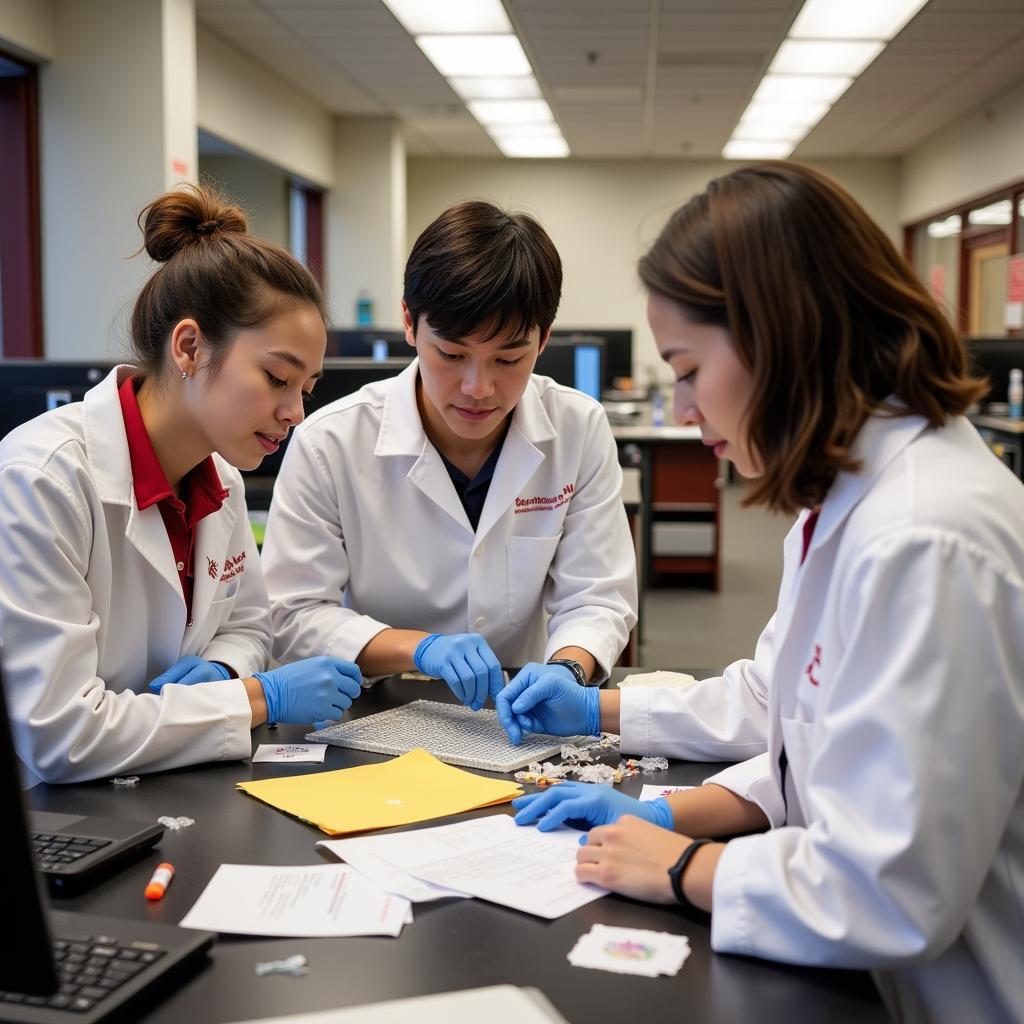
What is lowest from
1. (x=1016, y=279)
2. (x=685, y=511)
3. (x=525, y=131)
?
(x=685, y=511)

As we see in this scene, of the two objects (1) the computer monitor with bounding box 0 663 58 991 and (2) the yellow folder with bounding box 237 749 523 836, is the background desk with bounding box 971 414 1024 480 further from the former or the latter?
(1) the computer monitor with bounding box 0 663 58 991

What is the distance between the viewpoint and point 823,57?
6.76 m

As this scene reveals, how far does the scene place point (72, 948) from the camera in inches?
31.5

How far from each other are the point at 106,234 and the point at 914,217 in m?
7.81

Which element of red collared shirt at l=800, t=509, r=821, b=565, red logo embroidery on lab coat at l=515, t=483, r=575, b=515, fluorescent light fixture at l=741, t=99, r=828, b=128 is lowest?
red logo embroidery on lab coat at l=515, t=483, r=575, b=515

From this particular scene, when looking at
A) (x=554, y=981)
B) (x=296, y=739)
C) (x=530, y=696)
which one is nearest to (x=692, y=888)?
(x=554, y=981)

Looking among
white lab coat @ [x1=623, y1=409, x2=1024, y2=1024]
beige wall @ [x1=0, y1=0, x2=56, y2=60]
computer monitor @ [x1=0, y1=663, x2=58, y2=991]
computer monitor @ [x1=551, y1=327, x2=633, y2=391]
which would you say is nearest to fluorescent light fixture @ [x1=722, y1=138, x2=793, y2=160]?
computer monitor @ [x1=551, y1=327, x2=633, y2=391]

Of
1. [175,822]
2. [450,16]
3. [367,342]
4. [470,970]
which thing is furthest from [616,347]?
[470,970]

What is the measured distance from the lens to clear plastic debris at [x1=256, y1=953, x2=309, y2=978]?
0.83m

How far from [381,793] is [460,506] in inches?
28.0

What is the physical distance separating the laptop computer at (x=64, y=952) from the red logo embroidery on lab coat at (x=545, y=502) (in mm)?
1071

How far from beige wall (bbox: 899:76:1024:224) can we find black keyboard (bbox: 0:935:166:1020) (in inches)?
325

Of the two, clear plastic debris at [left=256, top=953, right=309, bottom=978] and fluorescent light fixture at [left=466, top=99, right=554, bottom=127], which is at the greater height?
fluorescent light fixture at [left=466, top=99, right=554, bottom=127]

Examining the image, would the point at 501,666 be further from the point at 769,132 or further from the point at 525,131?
the point at 769,132
